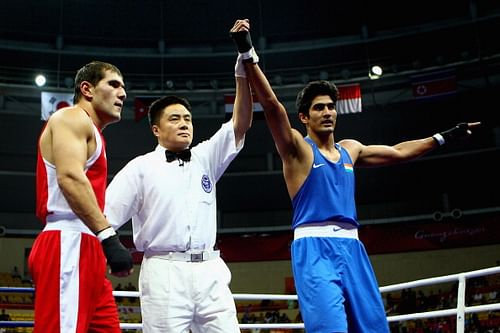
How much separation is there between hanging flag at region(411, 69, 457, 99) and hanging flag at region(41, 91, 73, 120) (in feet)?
33.9

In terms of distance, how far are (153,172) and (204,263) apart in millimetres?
592

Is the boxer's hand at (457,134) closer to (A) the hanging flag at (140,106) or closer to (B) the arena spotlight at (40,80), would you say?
(A) the hanging flag at (140,106)

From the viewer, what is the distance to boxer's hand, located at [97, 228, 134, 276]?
230 centimetres

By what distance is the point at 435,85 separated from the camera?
653 inches

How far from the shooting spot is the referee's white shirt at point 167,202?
2977mm

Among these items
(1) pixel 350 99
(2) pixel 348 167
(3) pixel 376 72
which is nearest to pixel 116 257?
(2) pixel 348 167

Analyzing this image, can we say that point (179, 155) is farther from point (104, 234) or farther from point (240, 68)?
point (104, 234)

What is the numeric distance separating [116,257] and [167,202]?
76 centimetres

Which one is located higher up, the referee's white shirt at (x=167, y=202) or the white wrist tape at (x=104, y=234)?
the referee's white shirt at (x=167, y=202)

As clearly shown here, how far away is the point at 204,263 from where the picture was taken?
295 centimetres

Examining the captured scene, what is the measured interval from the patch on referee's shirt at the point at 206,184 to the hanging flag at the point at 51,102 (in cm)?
1438

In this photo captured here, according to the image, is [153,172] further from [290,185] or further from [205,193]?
[290,185]

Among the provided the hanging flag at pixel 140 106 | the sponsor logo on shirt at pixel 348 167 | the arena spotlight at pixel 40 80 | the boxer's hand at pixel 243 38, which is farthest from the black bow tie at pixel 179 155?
the arena spotlight at pixel 40 80

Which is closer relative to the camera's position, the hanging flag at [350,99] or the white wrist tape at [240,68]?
the white wrist tape at [240,68]
